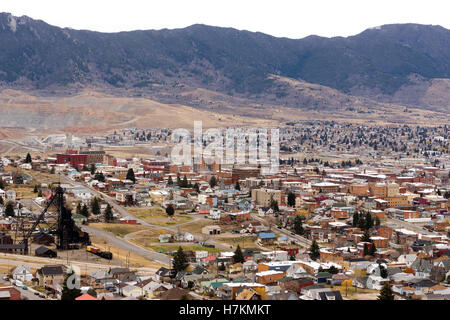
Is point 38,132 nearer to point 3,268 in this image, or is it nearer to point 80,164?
point 80,164

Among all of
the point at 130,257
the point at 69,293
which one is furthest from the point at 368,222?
the point at 69,293

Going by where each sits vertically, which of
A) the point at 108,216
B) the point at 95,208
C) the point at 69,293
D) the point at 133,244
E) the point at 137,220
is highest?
the point at 69,293

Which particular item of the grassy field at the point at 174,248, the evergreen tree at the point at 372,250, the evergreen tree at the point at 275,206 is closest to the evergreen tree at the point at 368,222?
the evergreen tree at the point at 372,250

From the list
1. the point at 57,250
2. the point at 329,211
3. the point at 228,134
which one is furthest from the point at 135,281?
Answer: the point at 228,134

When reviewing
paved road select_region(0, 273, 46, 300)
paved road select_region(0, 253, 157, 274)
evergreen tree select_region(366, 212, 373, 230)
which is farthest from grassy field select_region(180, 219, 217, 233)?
paved road select_region(0, 273, 46, 300)

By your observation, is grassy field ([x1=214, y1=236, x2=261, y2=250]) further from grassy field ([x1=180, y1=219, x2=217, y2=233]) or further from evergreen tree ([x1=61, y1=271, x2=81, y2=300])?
evergreen tree ([x1=61, y1=271, x2=81, y2=300])

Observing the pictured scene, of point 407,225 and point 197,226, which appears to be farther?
point 407,225

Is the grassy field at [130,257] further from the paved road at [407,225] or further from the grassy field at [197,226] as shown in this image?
the paved road at [407,225]

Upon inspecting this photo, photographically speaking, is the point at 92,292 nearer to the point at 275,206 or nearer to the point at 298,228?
the point at 298,228
